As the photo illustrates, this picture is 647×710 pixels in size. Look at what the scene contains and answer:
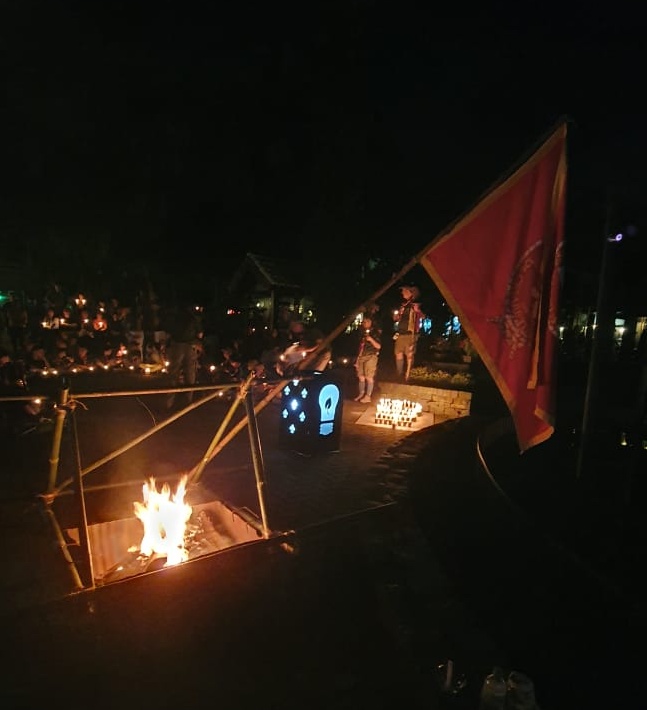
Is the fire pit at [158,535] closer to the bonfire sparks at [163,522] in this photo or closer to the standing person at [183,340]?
the bonfire sparks at [163,522]

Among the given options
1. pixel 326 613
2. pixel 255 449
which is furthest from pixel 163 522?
pixel 326 613

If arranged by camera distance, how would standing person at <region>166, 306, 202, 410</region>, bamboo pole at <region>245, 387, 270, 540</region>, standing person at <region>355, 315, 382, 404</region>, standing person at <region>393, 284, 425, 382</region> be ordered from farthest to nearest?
standing person at <region>393, 284, 425, 382</region>, standing person at <region>355, 315, 382, 404</region>, standing person at <region>166, 306, 202, 410</region>, bamboo pole at <region>245, 387, 270, 540</region>

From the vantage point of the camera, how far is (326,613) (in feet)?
13.4

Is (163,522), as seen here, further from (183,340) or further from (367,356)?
(367,356)

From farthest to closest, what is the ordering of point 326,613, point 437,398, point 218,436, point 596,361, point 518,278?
point 437,398 < point 596,361 < point 218,436 < point 326,613 < point 518,278

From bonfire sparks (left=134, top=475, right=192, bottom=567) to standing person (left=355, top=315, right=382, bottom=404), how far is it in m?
6.78

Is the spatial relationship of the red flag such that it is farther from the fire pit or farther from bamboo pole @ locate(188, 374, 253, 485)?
the fire pit

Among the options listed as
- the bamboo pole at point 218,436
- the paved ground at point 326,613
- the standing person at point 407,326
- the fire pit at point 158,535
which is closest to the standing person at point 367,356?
the standing person at point 407,326

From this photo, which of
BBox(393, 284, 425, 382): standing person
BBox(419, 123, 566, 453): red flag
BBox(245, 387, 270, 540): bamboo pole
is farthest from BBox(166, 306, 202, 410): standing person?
BBox(419, 123, 566, 453): red flag

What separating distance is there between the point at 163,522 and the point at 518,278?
4240mm

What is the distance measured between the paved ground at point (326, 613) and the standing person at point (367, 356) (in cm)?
537

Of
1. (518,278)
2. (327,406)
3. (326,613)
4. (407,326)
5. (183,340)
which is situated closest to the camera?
(518,278)

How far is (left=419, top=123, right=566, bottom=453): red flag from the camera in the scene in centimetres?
317

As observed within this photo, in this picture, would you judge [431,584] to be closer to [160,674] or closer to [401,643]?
[401,643]
